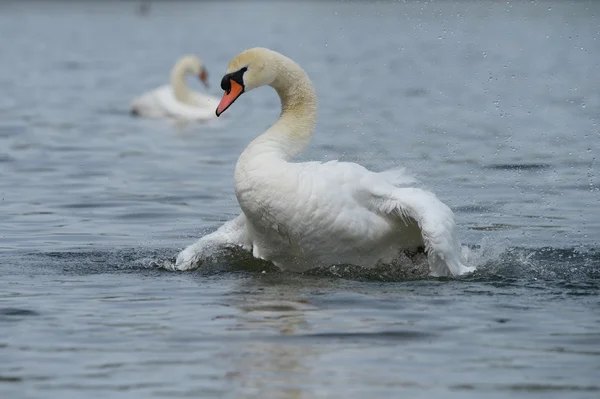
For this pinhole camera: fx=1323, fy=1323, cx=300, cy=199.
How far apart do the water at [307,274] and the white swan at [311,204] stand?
0.20 m

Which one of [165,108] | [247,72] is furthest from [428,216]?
[165,108]

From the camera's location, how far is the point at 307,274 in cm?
872

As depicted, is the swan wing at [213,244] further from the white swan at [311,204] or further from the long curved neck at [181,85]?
A: the long curved neck at [181,85]

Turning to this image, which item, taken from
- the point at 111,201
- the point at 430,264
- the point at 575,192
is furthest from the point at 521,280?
the point at 111,201

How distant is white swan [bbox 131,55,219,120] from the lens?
73.9 ft

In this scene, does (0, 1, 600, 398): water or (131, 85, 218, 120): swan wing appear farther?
(131, 85, 218, 120): swan wing

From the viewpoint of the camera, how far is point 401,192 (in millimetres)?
8430

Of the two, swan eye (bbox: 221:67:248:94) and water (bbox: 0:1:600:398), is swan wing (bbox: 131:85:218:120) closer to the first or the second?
water (bbox: 0:1:600:398)

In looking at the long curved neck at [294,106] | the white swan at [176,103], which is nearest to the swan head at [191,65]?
the white swan at [176,103]

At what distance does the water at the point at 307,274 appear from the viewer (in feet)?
21.5

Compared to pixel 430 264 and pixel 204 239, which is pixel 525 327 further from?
pixel 204 239

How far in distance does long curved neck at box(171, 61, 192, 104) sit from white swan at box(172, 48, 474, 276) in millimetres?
14613

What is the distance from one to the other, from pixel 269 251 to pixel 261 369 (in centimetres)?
219

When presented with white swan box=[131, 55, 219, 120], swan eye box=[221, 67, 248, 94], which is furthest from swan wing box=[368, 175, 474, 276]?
white swan box=[131, 55, 219, 120]
